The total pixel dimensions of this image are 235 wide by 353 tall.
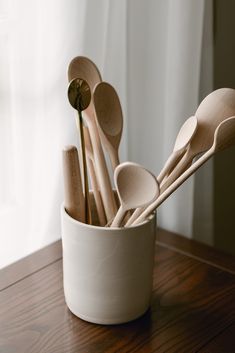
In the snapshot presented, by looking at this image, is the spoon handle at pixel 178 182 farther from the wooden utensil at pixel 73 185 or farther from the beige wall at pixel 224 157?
the beige wall at pixel 224 157

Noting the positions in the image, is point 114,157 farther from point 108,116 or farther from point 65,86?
point 65,86

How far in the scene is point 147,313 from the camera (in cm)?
77

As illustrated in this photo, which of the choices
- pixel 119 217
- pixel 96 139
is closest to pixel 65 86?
pixel 96 139

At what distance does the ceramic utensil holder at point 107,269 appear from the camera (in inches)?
26.7

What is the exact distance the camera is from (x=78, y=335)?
Result: 0.72 metres

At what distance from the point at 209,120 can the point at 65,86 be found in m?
0.29

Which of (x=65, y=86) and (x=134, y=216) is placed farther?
(x=65, y=86)

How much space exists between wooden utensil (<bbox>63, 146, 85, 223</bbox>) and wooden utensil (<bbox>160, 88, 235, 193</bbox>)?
4.6 inches

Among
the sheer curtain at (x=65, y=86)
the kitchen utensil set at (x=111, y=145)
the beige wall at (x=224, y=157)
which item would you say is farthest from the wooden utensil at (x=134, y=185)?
the beige wall at (x=224, y=157)

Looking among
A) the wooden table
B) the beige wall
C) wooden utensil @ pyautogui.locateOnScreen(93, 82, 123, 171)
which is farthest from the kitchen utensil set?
the beige wall

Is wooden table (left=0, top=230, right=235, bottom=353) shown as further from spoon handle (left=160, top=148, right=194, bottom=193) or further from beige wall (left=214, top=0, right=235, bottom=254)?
beige wall (left=214, top=0, right=235, bottom=254)

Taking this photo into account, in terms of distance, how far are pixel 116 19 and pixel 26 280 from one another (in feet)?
1.51

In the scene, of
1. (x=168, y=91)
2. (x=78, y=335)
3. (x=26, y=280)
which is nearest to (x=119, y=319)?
(x=78, y=335)

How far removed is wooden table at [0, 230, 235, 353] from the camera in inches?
27.7
